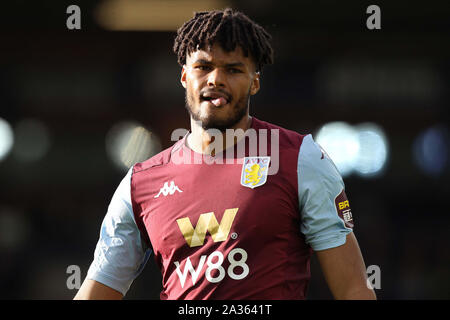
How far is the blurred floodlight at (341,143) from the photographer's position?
13898 mm

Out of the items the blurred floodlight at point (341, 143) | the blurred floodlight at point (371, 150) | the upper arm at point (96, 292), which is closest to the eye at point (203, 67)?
the upper arm at point (96, 292)

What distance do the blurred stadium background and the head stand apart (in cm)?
1018

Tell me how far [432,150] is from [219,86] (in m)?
12.5

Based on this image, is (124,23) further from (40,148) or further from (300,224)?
(300,224)

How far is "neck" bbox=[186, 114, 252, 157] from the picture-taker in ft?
10.3

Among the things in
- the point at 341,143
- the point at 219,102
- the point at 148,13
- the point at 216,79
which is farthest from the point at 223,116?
the point at 148,13

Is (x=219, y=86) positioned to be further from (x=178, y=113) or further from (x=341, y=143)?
(x=178, y=113)

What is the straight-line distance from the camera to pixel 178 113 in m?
14.6

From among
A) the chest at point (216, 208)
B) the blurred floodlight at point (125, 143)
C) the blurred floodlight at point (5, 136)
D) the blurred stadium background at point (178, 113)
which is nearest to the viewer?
the chest at point (216, 208)

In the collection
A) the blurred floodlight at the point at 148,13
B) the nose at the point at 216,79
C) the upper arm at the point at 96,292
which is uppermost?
the blurred floodlight at the point at 148,13

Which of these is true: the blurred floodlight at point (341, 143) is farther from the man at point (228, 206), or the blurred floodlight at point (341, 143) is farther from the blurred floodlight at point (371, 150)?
the man at point (228, 206)

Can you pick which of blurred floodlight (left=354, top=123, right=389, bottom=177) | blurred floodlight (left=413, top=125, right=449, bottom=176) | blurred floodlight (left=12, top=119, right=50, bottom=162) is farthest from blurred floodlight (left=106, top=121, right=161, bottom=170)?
blurred floodlight (left=413, top=125, right=449, bottom=176)

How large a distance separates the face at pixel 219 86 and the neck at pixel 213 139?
41 millimetres
